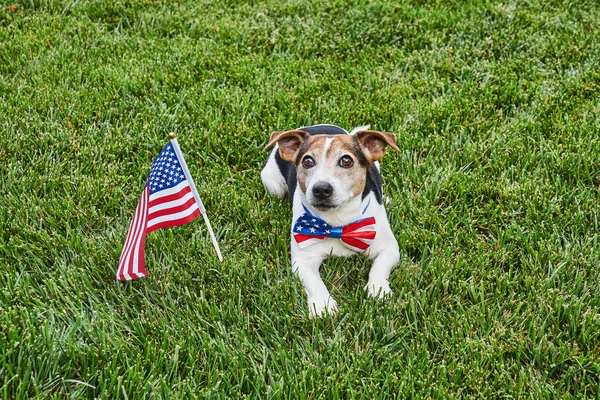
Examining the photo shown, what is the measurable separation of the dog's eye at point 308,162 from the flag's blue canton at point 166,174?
0.74 metres

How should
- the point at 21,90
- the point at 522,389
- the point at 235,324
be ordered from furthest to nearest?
the point at 21,90
the point at 235,324
the point at 522,389

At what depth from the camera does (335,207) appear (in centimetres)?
401

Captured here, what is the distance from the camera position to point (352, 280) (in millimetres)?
4270

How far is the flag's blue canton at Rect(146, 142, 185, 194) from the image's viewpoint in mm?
3887

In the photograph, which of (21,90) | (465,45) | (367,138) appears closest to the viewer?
(367,138)

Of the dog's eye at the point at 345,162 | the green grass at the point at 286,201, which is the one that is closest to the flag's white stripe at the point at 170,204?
the green grass at the point at 286,201

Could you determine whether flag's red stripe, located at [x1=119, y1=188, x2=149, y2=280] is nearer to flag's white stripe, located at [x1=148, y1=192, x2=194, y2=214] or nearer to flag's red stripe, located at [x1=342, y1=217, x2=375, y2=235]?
flag's white stripe, located at [x1=148, y1=192, x2=194, y2=214]

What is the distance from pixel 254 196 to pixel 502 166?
192 centimetres

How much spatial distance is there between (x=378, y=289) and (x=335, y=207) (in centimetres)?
55

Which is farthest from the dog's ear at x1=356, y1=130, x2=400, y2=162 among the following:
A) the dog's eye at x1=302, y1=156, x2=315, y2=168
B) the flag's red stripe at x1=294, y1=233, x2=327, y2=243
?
the flag's red stripe at x1=294, y1=233, x2=327, y2=243

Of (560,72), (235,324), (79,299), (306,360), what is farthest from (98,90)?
(560,72)

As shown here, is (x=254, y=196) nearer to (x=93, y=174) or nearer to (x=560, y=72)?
(x=93, y=174)

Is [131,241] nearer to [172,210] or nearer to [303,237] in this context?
[172,210]

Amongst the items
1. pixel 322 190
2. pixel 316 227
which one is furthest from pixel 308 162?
pixel 316 227
